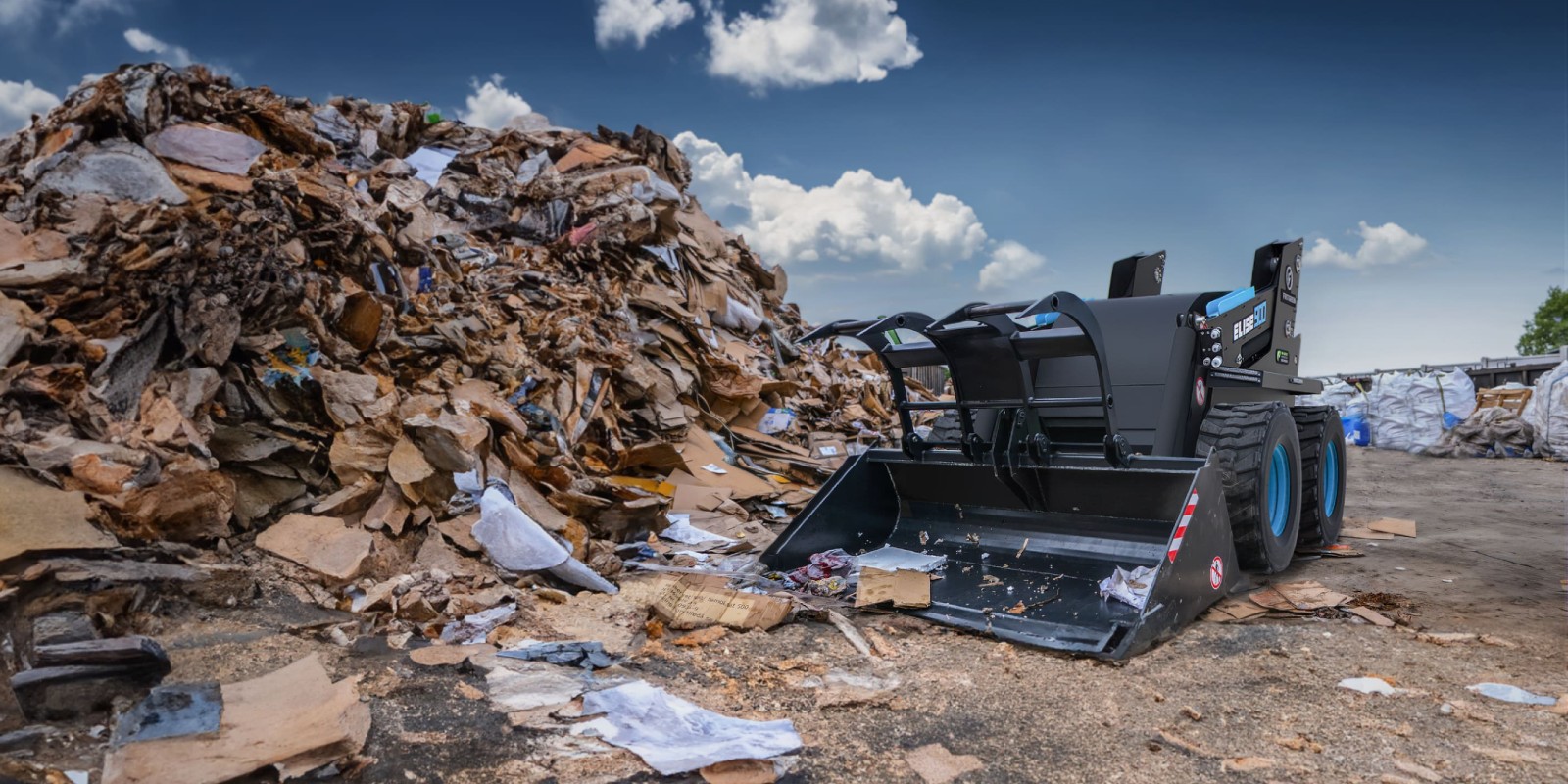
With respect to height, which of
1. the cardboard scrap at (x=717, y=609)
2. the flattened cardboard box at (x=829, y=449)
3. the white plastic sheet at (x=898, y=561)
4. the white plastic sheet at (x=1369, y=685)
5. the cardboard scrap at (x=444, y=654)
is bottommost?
the cardboard scrap at (x=444, y=654)

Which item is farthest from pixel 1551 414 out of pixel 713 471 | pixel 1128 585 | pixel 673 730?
pixel 673 730

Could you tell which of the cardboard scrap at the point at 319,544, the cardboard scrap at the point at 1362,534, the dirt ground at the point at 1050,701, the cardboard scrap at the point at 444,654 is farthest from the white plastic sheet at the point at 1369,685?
the cardboard scrap at the point at 319,544

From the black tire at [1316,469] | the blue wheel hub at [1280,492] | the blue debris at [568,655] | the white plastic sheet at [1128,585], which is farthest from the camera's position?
the black tire at [1316,469]

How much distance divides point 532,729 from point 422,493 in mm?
2771

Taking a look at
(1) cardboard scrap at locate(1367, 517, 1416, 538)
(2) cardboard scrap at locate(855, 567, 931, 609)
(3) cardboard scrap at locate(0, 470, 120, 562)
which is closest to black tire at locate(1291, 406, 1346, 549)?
(1) cardboard scrap at locate(1367, 517, 1416, 538)

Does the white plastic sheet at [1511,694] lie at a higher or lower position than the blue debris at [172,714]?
higher

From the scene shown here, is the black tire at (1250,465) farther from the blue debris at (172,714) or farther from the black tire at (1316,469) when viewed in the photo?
the blue debris at (172,714)

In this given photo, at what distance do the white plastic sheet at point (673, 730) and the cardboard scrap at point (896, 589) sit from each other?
153cm

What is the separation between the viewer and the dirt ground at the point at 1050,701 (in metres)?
2.99

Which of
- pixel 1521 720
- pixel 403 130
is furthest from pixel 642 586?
pixel 403 130

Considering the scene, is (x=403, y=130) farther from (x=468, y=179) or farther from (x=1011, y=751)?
(x=1011, y=751)

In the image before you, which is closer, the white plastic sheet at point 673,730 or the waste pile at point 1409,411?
the white plastic sheet at point 673,730

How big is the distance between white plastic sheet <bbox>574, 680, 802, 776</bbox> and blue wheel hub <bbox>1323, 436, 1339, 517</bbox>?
4973 millimetres

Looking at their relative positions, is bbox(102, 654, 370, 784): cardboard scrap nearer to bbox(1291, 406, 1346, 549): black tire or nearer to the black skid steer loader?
the black skid steer loader
